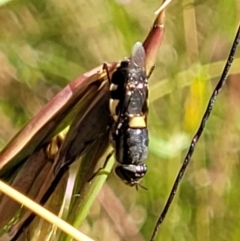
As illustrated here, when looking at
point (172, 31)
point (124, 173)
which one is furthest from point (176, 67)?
point (124, 173)

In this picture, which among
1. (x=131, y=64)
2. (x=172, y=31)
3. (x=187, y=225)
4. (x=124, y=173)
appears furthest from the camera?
(x=172, y=31)

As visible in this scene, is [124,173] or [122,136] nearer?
[122,136]

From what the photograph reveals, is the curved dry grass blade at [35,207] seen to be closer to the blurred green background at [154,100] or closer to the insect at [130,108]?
the insect at [130,108]

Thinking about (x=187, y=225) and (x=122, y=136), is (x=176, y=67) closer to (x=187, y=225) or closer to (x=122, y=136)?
(x=187, y=225)

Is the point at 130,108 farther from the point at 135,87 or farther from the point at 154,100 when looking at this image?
the point at 154,100

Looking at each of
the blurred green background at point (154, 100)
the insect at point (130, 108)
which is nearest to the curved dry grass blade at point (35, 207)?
the insect at point (130, 108)

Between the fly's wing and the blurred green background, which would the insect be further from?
the blurred green background
